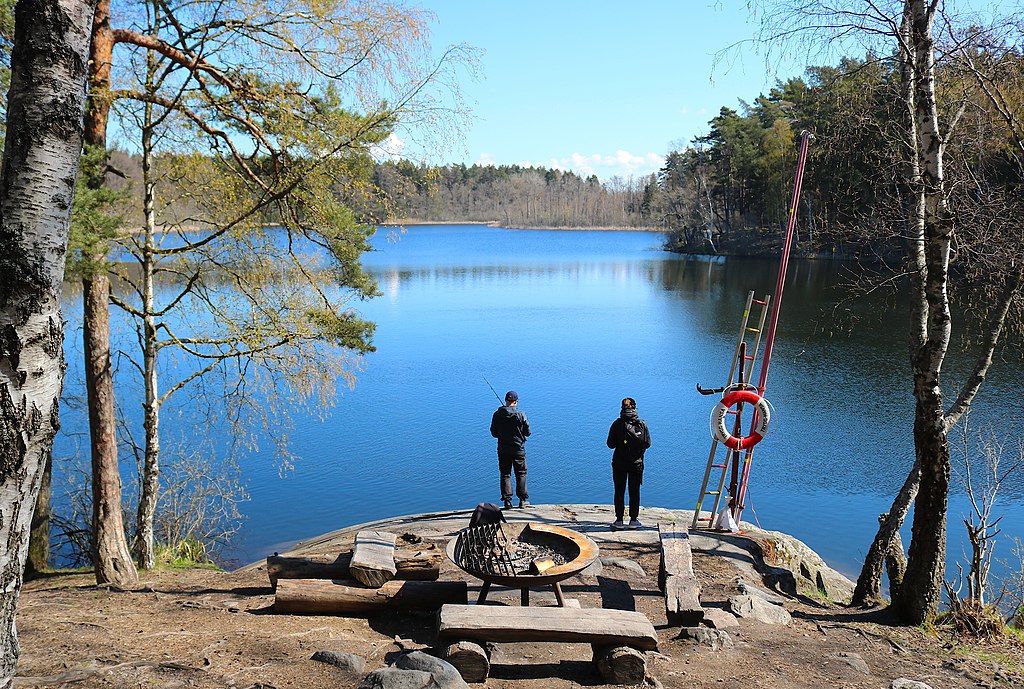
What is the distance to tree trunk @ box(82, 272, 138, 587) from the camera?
8.28m

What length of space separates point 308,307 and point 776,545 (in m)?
6.16

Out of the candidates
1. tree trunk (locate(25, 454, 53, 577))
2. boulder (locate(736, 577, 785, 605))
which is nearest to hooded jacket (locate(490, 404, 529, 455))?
boulder (locate(736, 577, 785, 605))

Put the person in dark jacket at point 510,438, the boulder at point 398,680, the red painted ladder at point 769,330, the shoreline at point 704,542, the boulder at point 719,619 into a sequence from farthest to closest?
1. the person in dark jacket at point 510,438
2. the red painted ladder at point 769,330
3. the shoreline at point 704,542
4. the boulder at point 719,619
5. the boulder at point 398,680

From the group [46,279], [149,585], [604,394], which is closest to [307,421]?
[604,394]

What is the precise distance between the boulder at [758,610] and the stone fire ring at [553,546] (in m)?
1.54

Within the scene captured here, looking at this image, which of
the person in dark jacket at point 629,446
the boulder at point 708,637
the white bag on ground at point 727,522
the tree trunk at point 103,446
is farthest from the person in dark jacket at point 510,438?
the tree trunk at point 103,446

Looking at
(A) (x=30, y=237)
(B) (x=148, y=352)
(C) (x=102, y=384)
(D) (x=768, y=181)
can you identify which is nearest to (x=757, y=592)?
(A) (x=30, y=237)

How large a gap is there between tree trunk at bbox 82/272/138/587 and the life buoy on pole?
647 cm

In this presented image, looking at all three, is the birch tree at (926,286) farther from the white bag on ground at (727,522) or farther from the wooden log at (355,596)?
the wooden log at (355,596)

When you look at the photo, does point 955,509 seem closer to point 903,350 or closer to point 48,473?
point 903,350

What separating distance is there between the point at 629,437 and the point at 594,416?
1056cm

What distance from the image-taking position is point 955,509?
13.6 meters

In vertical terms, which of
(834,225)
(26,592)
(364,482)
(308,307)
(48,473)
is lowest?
(364,482)

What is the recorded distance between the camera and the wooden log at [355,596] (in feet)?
20.8
